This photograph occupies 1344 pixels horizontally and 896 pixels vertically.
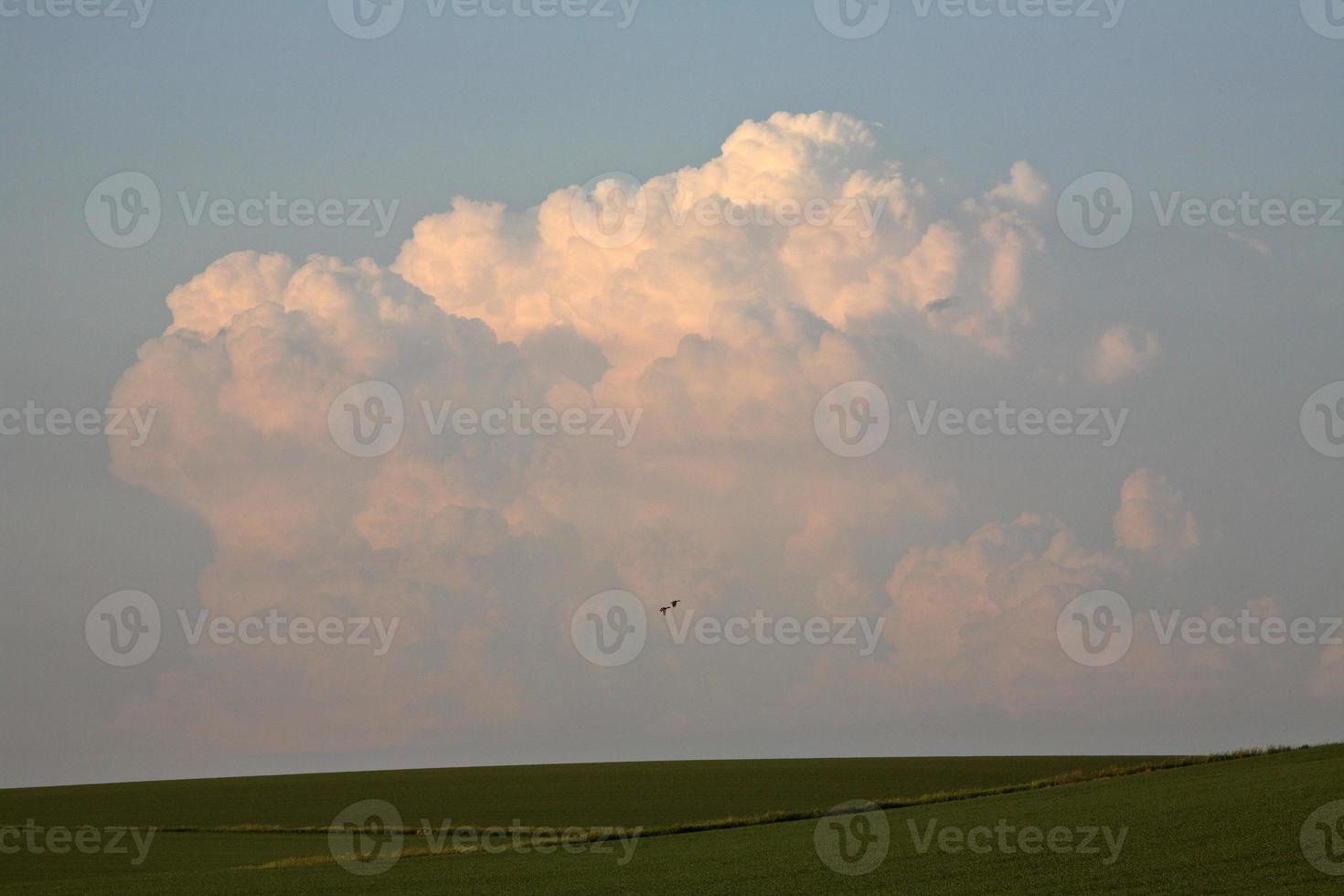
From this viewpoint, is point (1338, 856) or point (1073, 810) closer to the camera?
point (1338, 856)

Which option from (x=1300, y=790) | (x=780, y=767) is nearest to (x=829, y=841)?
(x=1300, y=790)

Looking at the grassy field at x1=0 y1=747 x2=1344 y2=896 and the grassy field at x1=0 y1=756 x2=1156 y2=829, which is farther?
the grassy field at x1=0 y1=756 x2=1156 y2=829

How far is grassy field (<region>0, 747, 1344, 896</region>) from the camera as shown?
27578 millimetres

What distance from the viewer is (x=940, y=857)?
103ft

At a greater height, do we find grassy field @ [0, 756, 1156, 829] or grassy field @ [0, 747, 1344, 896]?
grassy field @ [0, 747, 1344, 896]

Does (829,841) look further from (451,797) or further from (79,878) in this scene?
(451,797)

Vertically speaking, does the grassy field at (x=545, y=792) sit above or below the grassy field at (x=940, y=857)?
below

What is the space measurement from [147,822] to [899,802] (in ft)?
133

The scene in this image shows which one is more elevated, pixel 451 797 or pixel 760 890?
pixel 760 890

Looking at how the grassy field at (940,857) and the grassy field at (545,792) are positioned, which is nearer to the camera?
the grassy field at (940,857)

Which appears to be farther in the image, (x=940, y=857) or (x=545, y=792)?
(x=545, y=792)

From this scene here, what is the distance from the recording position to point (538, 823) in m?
58.3

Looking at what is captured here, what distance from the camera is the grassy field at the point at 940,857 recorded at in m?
27.6

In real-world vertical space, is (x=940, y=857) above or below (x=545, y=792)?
above
